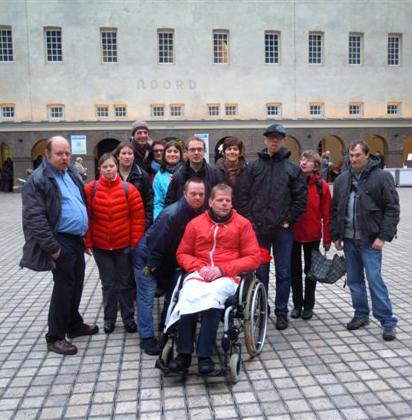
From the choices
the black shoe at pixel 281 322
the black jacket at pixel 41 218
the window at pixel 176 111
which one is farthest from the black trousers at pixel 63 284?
the window at pixel 176 111

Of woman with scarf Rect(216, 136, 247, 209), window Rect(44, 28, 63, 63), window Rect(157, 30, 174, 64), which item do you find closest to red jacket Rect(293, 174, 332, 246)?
woman with scarf Rect(216, 136, 247, 209)

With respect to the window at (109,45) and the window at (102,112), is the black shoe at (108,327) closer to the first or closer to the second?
the window at (102,112)

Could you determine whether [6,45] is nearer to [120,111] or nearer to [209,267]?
[120,111]

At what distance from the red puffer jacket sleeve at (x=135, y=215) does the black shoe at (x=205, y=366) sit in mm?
1620

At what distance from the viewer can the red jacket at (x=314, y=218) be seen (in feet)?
19.0

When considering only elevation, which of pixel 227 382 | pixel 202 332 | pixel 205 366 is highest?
pixel 202 332

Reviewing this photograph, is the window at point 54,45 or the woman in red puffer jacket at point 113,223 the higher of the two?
the window at point 54,45

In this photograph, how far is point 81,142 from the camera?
28859 millimetres

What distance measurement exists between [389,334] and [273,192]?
1.95 m

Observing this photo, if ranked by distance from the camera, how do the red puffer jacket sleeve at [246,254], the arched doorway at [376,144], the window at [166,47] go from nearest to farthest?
the red puffer jacket sleeve at [246,254] < the window at [166,47] < the arched doorway at [376,144]

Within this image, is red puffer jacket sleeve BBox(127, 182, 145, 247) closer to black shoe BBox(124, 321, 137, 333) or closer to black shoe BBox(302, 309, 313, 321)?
black shoe BBox(124, 321, 137, 333)

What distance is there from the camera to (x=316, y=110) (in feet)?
102

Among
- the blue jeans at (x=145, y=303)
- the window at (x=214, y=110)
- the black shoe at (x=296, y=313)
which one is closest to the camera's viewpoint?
the blue jeans at (x=145, y=303)

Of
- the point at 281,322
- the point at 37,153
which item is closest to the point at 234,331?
the point at 281,322
